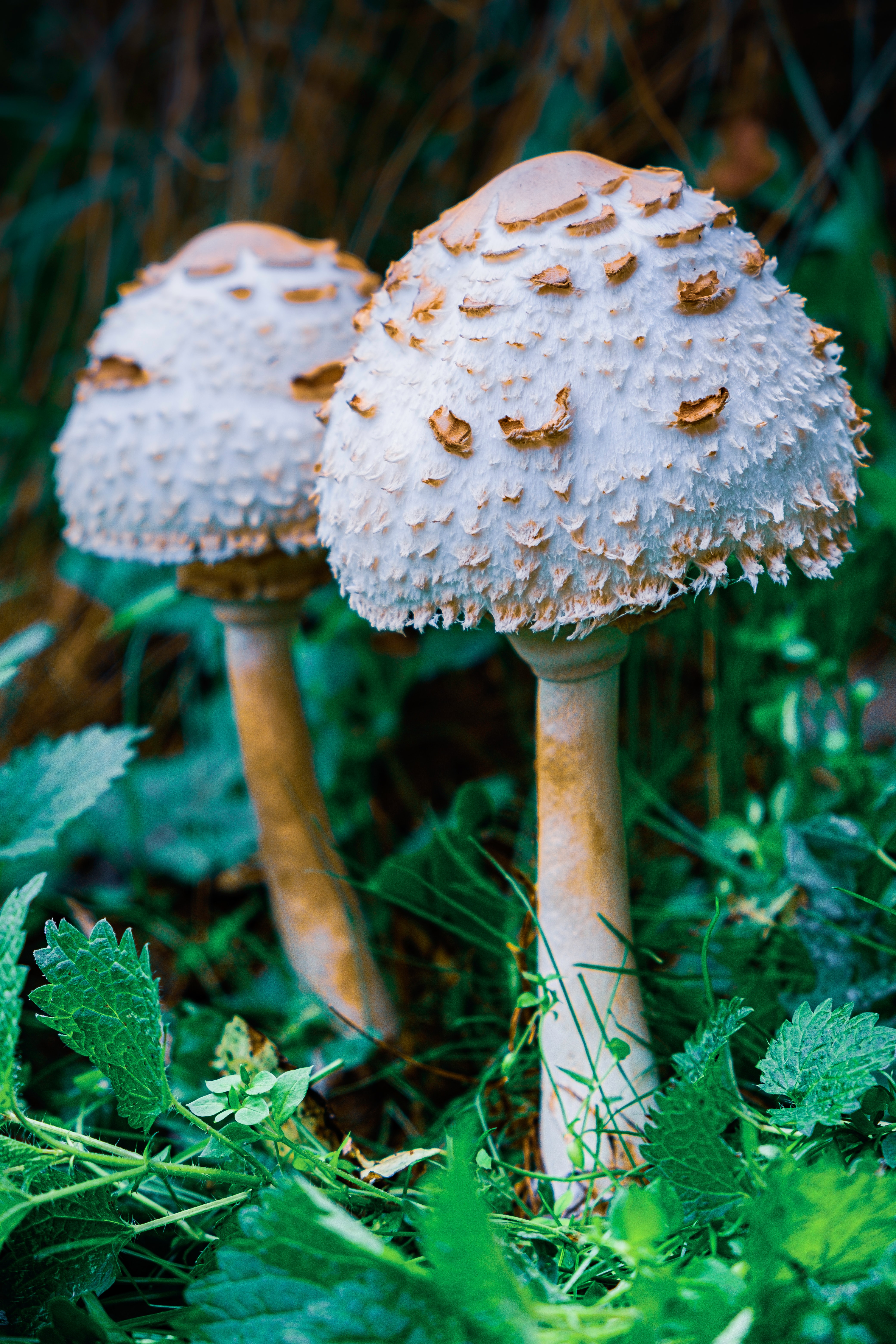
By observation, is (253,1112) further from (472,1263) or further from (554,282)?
(554,282)

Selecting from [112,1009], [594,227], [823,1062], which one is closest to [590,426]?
[594,227]

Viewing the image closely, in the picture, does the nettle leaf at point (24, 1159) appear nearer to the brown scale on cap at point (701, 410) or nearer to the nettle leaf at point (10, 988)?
the nettle leaf at point (10, 988)

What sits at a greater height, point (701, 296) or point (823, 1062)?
point (701, 296)

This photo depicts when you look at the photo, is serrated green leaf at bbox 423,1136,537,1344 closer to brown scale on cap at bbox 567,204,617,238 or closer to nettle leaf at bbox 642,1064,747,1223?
nettle leaf at bbox 642,1064,747,1223

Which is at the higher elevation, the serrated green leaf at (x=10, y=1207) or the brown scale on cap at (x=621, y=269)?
the brown scale on cap at (x=621, y=269)

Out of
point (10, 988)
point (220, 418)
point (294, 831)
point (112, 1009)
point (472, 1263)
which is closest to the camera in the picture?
point (472, 1263)

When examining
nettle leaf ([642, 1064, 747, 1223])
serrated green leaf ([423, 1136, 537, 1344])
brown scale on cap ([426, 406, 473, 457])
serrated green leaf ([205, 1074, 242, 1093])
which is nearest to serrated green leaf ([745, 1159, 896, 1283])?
nettle leaf ([642, 1064, 747, 1223])

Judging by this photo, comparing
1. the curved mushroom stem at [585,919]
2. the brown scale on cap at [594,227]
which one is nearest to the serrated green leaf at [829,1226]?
the curved mushroom stem at [585,919]

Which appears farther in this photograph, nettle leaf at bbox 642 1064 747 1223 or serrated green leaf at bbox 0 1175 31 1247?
nettle leaf at bbox 642 1064 747 1223
